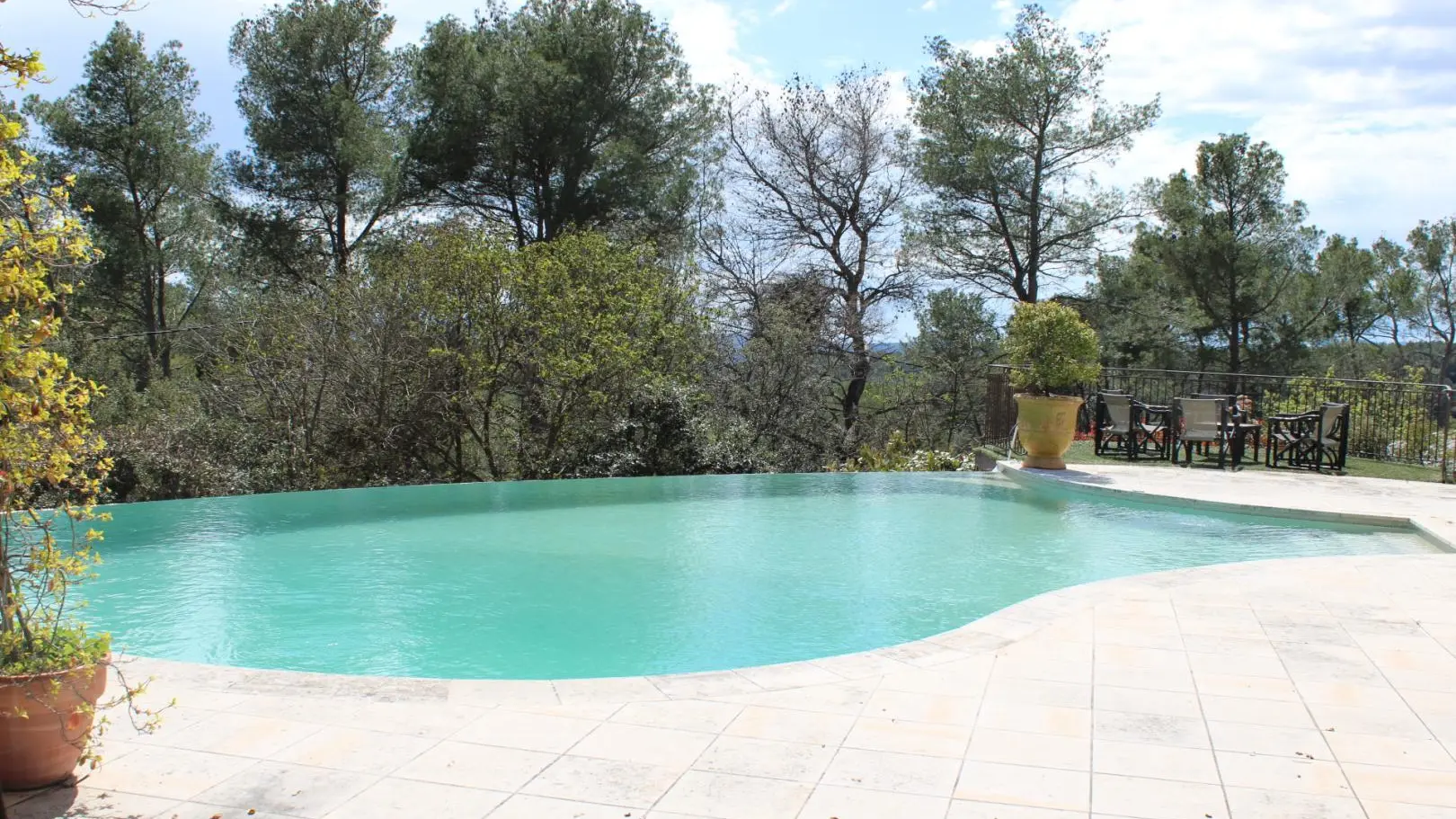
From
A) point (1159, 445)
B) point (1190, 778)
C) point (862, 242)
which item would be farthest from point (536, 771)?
point (862, 242)

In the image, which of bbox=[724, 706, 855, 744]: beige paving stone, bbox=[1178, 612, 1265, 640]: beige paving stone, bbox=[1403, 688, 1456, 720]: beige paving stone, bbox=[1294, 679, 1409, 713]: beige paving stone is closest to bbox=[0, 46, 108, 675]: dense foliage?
bbox=[724, 706, 855, 744]: beige paving stone

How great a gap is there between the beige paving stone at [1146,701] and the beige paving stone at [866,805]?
1.06 metres

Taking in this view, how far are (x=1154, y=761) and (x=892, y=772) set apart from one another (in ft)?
2.66

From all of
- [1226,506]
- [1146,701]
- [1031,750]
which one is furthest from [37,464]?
[1226,506]

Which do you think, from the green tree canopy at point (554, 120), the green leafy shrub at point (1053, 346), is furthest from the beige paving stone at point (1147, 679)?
the green tree canopy at point (554, 120)

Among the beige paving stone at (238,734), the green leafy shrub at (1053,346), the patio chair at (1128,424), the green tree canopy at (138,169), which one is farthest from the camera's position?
the green tree canopy at (138,169)

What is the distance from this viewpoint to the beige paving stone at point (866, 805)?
262cm

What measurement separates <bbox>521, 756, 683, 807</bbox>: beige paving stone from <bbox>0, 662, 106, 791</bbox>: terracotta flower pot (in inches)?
46.6

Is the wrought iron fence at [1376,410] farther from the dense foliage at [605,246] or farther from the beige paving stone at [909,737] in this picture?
the beige paving stone at [909,737]

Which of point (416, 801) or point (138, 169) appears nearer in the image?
point (416, 801)

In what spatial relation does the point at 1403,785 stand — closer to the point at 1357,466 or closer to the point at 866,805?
the point at 866,805

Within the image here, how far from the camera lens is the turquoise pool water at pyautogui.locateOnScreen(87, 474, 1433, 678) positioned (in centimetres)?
499

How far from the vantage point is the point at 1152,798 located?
2.72 meters

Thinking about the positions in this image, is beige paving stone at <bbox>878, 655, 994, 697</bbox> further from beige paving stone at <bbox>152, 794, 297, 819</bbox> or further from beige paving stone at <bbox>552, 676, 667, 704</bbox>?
beige paving stone at <bbox>152, 794, 297, 819</bbox>
